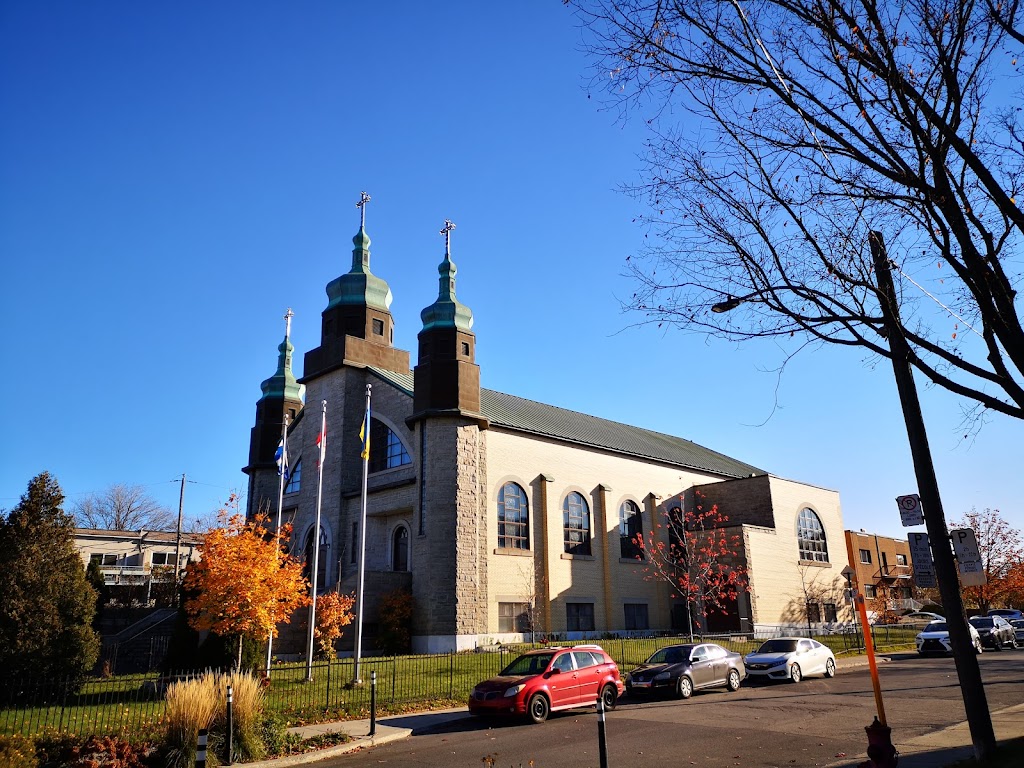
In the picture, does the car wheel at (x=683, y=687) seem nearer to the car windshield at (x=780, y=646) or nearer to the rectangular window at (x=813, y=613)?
the car windshield at (x=780, y=646)

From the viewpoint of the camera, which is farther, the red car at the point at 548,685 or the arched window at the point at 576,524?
the arched window at the point at 576,524

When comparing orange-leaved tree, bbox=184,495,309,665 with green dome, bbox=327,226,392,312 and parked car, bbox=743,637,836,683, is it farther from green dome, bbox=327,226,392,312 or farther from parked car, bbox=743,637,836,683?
green dome, bbox=327,226,392,312

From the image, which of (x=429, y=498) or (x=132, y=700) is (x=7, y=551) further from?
(x=429, y=498)

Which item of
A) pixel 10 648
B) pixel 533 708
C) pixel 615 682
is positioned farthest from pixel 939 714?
pixel 10 648

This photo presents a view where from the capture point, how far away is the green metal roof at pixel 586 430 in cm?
3856

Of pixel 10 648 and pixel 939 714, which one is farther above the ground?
pixel 10 648

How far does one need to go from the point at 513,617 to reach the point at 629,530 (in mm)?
10538

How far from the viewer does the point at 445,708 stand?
62.3 ft

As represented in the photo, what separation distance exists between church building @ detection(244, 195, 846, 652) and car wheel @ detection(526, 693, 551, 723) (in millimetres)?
14863

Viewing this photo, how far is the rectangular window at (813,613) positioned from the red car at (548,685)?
29.4 meters

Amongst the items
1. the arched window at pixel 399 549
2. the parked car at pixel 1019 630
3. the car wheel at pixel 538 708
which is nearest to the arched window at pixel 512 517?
the arched window at pixel 399 549

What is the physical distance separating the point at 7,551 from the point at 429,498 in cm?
1634

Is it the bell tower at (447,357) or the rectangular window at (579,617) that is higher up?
the bell tower at (447,357)

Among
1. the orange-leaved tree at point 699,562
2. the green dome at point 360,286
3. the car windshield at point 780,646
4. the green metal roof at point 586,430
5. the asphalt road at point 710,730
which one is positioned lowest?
the asphalt road at point 710,730
